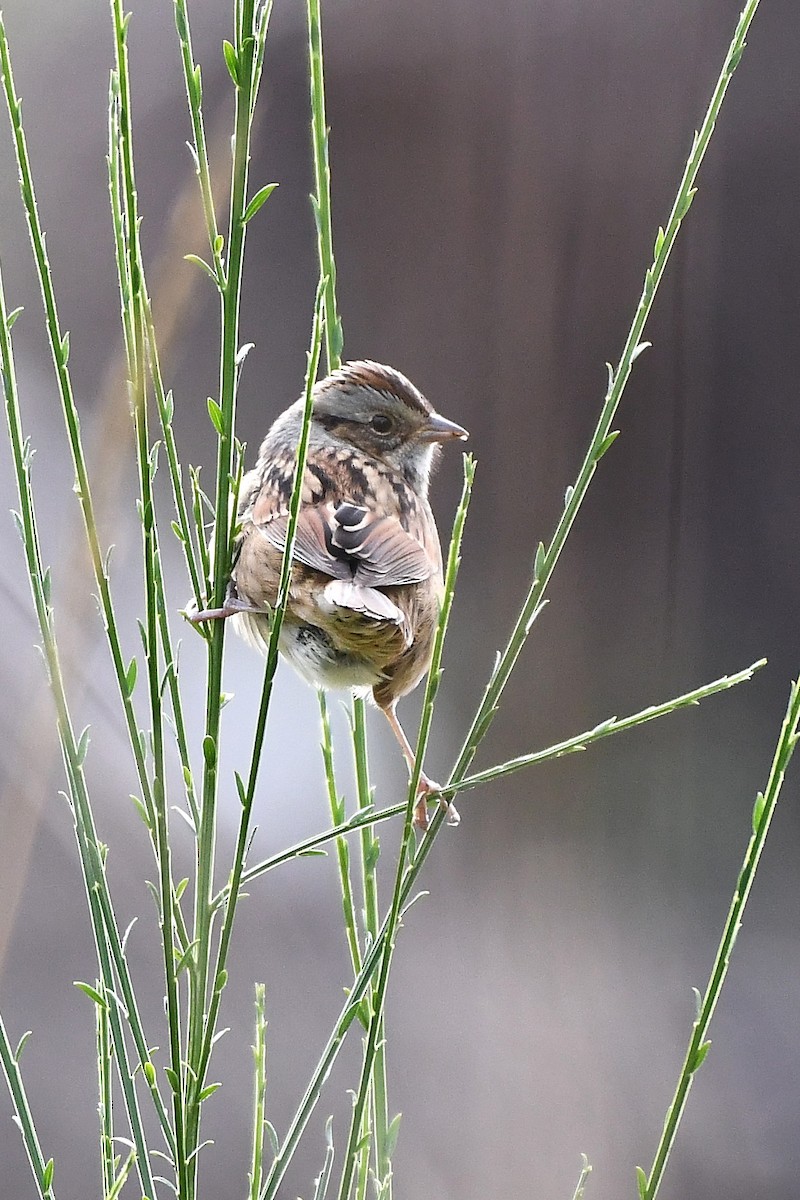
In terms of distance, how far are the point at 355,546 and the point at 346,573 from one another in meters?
0.04

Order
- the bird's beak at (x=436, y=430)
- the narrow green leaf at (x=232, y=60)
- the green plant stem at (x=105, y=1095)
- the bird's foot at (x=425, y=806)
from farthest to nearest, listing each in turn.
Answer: the bird's beak at (x=436, y=430), the bird's foot at (x=425, y=806), the green plant stem at (x=105, y=1095), the narrow green leaf at (x=232, y=60)

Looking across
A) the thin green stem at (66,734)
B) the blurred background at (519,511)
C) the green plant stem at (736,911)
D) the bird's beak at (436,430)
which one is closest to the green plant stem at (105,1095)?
the thin green stem at (66,734)

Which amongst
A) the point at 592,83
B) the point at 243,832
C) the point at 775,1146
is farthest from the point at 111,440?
the point at 775,1146

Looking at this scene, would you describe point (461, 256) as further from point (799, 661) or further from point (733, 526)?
point (799, 661)

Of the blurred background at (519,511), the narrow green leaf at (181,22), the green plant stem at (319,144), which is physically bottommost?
the blurred background at (519,511)

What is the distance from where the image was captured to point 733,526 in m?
2.28

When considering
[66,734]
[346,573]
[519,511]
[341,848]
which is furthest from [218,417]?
[519,511]

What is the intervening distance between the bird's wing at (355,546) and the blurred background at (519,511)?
1.23 meters

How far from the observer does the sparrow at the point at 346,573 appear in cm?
85

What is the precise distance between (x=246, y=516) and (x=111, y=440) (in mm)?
650

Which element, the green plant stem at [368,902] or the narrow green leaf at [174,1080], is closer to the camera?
the narrow green leaf at [174,1080]

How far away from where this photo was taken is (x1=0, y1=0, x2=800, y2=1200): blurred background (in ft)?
7.29

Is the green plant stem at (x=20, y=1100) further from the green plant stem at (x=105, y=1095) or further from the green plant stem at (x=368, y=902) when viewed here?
the green plant stem at (x=368, y=902)

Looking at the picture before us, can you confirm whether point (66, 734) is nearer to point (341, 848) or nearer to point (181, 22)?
point (341, 848)
